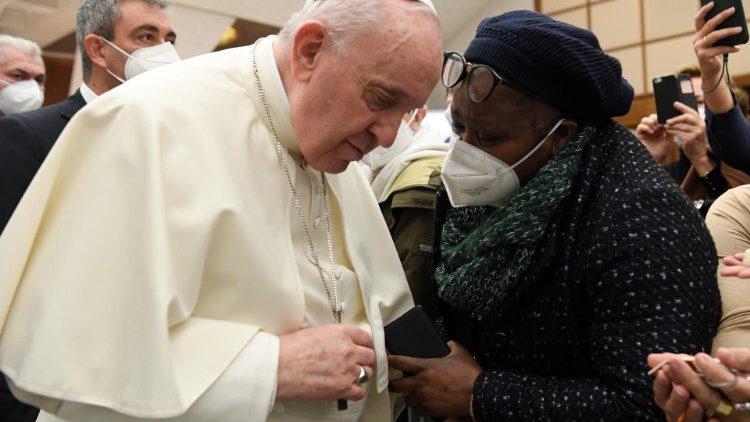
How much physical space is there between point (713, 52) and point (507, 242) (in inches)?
55.8

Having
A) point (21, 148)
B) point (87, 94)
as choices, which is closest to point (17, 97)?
point (87, 94)

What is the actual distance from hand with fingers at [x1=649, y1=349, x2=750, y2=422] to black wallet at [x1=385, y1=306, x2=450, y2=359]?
53 centimetres

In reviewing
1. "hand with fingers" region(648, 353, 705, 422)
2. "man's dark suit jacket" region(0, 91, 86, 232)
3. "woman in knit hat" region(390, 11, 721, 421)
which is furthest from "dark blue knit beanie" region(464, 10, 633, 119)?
"man's dark suit jacket" region(0, 91, 86, 232)

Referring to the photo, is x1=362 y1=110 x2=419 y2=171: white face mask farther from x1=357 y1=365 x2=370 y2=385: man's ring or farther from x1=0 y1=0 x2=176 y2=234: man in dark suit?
x1=357 y1=365 x2=370 y2=385: man's ring

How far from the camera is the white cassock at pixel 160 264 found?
125 cm

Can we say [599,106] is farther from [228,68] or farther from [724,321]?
[228,68]

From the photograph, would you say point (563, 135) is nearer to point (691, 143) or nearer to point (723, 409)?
point (723, 409)

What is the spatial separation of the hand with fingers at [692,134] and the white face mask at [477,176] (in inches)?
57.7

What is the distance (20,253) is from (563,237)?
1.13 metres

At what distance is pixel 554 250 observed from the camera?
5.36ft

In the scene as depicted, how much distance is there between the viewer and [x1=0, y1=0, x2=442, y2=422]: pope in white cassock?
1257 millimetres

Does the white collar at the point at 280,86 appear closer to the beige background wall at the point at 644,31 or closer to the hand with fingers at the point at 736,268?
the hand with fingers at the point at 736,268

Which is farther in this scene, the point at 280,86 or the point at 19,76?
the point at 19,76

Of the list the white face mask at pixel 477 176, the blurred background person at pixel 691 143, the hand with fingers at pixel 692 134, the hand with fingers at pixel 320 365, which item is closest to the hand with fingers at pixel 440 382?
the hand with fingers at pixel 320 365
